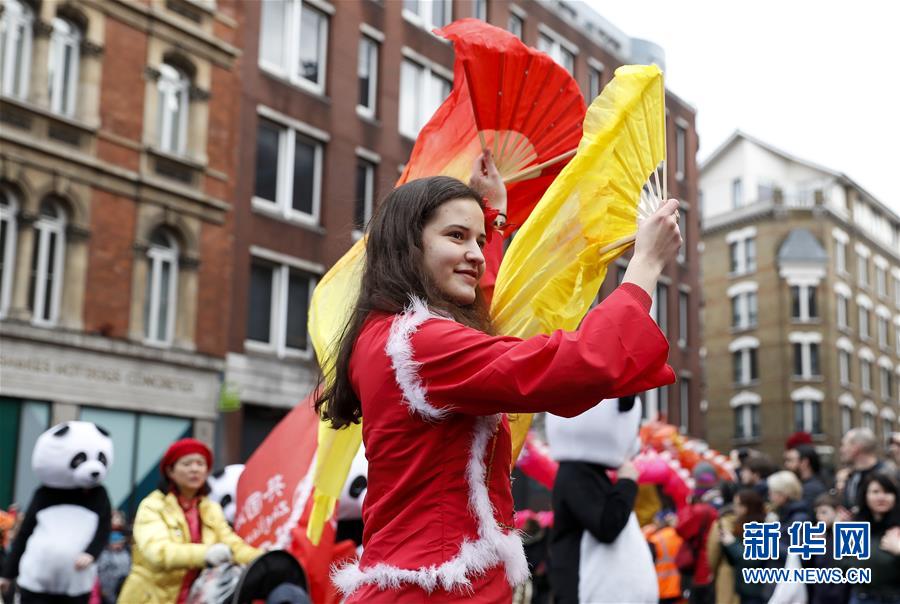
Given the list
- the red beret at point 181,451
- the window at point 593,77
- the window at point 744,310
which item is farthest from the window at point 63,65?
the window at point 744,310

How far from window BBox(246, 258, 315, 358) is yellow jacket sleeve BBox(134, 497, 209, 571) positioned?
13.5m

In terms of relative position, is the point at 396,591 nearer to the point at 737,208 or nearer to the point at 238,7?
the point at 238,7

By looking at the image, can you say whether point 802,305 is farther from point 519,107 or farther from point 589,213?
point 589,213

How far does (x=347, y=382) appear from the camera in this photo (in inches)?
114

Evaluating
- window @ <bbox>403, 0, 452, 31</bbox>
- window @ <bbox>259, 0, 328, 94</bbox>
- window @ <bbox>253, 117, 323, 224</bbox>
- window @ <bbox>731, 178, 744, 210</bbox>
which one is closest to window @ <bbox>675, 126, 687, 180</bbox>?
window @ <bbox>403, 0, 452, 31</bbox>

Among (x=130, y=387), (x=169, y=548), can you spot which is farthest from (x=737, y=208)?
(x=169, y=548)

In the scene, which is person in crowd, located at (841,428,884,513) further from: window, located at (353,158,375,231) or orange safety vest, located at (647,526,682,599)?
window, located at (353,158,375,231)

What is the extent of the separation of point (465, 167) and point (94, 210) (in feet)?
46.0

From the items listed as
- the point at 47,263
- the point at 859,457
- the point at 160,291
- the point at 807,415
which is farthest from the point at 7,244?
the point at 807,415

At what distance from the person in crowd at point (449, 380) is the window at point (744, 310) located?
4780cm

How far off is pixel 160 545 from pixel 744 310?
45.5m

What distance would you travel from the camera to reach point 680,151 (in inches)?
1308

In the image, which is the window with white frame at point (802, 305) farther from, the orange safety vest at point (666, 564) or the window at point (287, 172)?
the orange safety vest at point (666, 564)

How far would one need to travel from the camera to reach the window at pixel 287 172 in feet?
67.3
